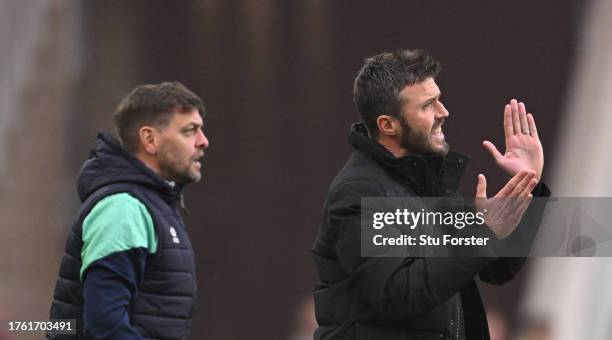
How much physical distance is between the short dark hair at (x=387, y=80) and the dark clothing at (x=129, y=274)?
615 mm

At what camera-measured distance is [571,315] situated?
5418 mm

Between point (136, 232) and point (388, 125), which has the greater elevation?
point (388, 125)

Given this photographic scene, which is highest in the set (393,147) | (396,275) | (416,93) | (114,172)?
(416,93)

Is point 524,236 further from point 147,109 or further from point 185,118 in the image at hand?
point 147,109

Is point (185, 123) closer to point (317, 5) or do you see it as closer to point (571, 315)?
point (317, 5)

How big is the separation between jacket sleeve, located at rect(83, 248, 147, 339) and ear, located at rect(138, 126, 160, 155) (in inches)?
16.9

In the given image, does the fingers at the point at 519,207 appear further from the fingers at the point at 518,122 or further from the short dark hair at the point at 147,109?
the short dark hair at the point at 147,109

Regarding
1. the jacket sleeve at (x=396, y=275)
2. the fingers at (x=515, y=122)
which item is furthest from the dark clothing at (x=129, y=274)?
the fingers at (x=515, y=122)

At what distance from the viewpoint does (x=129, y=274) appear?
3107mm

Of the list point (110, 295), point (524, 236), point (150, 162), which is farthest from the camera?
point (150, 162)

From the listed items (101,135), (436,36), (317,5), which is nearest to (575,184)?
(436,36)

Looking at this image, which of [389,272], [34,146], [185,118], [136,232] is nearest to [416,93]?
[389,272]

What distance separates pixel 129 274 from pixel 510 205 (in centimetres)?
102

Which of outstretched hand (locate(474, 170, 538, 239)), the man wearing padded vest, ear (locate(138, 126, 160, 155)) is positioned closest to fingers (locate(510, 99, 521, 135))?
outstretched hand (locate(474, 170, 538, 239))
